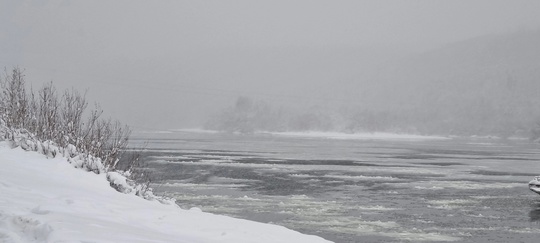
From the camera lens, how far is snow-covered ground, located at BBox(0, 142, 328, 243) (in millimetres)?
9125

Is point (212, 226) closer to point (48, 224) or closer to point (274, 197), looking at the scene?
point (48, 224)

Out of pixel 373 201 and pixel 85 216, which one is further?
pixel 373 201

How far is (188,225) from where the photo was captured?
12078mm

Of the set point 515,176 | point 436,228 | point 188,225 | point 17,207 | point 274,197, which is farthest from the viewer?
point 515,176

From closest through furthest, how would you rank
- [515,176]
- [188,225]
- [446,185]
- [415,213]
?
1. [188,225]
2. [415,213]
3. [446,185]
4. [515,176]

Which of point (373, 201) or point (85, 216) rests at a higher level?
point (85, 216)

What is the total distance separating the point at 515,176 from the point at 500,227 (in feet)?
86.3

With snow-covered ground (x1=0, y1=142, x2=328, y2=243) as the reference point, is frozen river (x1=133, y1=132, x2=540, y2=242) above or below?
below

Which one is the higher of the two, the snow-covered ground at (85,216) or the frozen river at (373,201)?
the snow-covered ground at (85,216)

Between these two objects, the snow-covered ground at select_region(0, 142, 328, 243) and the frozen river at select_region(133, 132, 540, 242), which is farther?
the frozen river at select_region(133, 132, 540, 242)

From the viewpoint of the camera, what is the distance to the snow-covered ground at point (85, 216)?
9125 mm

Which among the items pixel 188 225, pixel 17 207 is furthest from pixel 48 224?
pixel 188 225

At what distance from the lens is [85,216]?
1065 centimetres

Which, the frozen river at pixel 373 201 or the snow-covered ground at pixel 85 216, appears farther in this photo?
the frozen river at pixel 373 201
